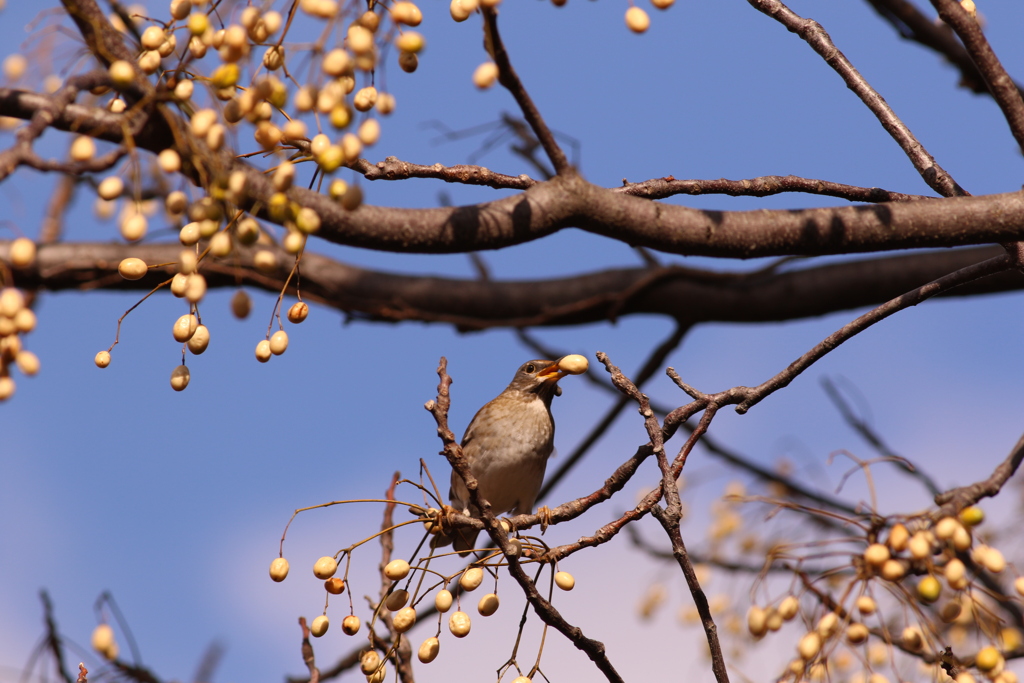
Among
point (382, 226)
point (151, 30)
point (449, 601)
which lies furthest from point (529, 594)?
point (151, 30)

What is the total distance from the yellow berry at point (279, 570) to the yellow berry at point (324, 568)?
21cm

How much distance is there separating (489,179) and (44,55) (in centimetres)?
159

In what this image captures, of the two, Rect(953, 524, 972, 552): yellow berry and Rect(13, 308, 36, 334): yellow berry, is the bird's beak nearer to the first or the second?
Rect(953, 524, 972, 552): yellow berry

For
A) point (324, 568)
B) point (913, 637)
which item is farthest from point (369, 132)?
point (913, 637)

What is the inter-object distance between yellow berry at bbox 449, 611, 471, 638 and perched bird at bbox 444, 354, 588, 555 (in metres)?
3.46

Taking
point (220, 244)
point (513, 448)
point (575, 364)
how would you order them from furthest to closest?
point (513, 448) → point (575, 364) → point (220, 244)

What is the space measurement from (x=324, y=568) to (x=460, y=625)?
0.52 meters

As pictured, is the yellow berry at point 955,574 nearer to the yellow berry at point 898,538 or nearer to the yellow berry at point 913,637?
the yellow berry at point 898,538

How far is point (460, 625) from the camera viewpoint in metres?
3.28

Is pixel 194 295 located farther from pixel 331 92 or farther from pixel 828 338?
pixel 828 338

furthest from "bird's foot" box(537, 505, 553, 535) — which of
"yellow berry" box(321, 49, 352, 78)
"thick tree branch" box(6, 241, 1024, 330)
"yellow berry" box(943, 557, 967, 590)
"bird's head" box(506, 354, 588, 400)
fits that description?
"thick tree branch" box(6, 241, 1024, 330)

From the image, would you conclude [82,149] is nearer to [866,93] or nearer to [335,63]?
[335,63]

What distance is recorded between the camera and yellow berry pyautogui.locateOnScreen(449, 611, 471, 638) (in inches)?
129

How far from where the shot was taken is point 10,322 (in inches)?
91.7
